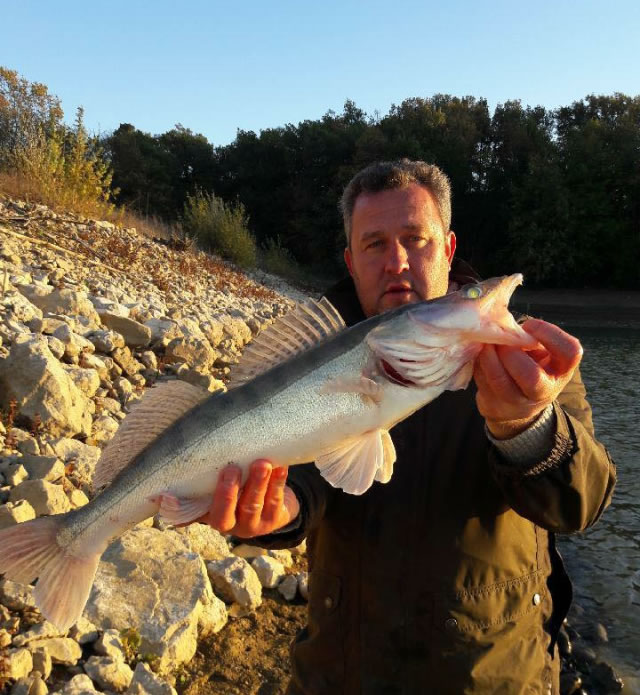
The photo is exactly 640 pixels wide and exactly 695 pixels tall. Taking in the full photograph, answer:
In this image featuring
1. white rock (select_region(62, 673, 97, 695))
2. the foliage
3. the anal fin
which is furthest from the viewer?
the foliage

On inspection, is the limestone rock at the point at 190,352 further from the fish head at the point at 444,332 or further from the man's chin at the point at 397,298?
the fish head at the point at 444,332

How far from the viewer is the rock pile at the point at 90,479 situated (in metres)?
3.31

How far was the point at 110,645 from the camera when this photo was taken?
3.46 metres

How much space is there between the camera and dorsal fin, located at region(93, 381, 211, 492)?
2531mm

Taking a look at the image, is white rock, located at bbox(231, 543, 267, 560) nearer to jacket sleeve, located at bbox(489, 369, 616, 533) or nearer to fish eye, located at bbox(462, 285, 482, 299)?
jacket sleeve, located at bbox(489, 369, 616, 533)

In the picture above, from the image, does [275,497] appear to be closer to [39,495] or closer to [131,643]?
[131,643]

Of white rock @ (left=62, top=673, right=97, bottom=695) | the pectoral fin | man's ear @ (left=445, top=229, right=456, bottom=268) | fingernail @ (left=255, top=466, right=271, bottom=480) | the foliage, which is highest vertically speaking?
the foliage

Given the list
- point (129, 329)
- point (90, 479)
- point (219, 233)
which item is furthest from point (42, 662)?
point (219, 233)

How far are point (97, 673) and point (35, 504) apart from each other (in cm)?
119

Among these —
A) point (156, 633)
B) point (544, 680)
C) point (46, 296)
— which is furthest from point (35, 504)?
point (46, 296)

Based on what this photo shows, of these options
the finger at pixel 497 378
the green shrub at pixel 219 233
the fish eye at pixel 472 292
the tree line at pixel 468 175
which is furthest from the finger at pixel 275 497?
the tree line at pixel 468 175

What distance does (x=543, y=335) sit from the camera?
80.0 inches

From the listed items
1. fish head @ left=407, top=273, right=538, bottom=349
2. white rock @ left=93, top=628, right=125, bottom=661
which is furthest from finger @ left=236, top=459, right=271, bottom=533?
white rock @ left=93, top=628, right=125, bottom=661

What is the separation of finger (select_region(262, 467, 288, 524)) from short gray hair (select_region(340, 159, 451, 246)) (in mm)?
1696
